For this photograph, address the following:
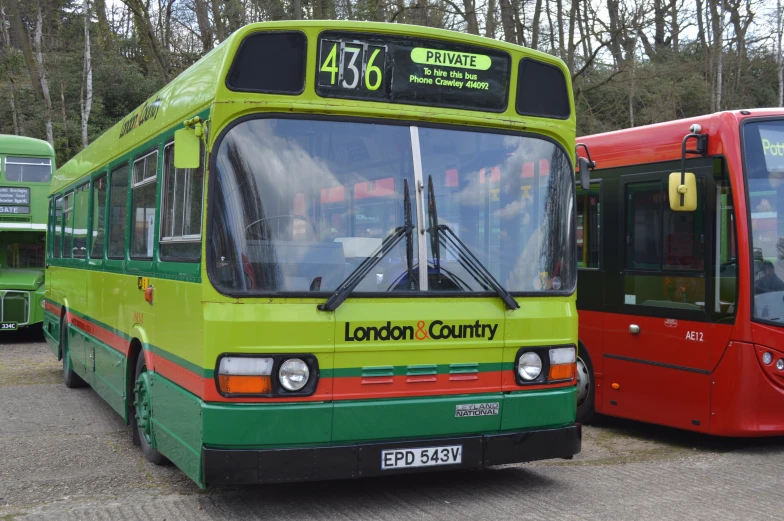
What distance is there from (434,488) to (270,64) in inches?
120

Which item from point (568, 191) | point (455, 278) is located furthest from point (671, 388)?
point (455, 278)

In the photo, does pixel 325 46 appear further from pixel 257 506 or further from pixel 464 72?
pixel 257 506

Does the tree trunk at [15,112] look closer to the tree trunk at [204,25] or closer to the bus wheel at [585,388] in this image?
the tree trunk at [204,25]

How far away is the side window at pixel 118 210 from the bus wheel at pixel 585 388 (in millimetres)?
4617

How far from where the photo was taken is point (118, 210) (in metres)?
7.97

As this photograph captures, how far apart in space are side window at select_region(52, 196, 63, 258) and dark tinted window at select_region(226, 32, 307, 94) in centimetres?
766

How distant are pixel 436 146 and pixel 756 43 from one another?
25906 millimetres

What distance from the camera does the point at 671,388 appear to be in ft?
26.4


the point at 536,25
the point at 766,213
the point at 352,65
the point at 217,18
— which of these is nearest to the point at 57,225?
the point at 352,65

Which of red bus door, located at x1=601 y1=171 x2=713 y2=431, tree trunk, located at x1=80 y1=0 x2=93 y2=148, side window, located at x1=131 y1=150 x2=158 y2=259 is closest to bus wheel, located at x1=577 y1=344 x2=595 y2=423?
red bus door, located at x1=601 y1=171 x2=713 y2=431

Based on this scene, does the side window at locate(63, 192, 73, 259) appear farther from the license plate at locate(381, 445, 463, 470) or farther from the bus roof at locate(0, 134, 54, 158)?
the bus roof at locate(0, 134, 54, 158)

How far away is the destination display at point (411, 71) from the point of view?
5.45m

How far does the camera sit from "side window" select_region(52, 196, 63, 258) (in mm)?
12125

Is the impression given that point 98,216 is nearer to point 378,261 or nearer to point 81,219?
point 81,219
